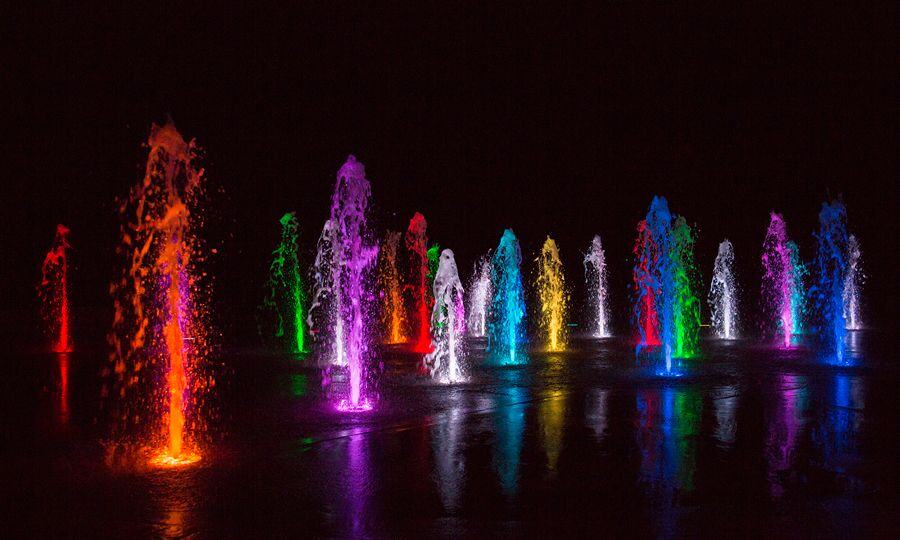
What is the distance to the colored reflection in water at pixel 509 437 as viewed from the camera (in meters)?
6.10

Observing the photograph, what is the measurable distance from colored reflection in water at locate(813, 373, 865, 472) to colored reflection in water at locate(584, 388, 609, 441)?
2200mm

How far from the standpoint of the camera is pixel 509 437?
7777 mm

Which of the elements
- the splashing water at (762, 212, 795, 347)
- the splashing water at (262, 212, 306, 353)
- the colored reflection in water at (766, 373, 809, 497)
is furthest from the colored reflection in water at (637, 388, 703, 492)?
the splashing water at (762, 212, 795, 347)

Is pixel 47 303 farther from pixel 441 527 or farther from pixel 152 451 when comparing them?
pixel 441 527

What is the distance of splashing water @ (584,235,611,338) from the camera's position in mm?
27797

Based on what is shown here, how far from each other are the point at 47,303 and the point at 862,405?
81.6 feet

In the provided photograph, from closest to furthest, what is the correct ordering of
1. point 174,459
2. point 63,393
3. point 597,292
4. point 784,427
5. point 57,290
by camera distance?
1. point 174,459
2. point 784,427
3. point 63,393
4. point 57,290
5. point 597,292

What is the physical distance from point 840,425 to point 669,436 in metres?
2.20

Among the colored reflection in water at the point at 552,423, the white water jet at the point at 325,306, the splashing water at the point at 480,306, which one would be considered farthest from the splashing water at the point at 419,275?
the colored reflection in water at the point at 552,423

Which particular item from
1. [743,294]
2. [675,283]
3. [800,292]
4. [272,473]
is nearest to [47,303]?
[675,283]

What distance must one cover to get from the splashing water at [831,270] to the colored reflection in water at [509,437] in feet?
27.4

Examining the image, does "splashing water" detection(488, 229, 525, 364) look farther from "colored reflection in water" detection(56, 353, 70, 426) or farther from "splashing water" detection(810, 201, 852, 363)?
"colored reflection in water" detection(56, 353, 70, 426)

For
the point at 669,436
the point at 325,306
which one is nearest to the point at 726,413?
the point at 669,436

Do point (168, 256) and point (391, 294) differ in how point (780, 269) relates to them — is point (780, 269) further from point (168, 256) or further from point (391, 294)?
point (168, 256)
